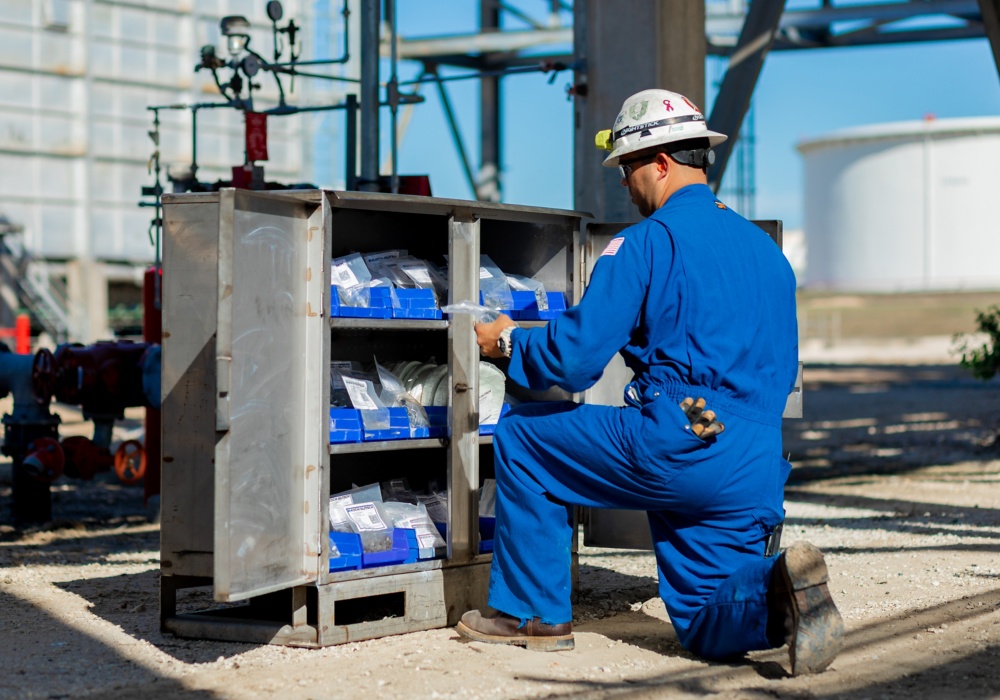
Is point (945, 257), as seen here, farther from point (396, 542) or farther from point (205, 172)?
point (396, 542)

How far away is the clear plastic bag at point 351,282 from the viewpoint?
15.7 feet

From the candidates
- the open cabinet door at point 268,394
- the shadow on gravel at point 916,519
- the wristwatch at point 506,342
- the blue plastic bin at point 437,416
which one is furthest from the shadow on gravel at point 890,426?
the open cabinet door at point 268,394

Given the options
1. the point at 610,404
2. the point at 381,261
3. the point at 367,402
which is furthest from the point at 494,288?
the point at 610,404

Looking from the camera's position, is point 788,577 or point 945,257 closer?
point 788,577

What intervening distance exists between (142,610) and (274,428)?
1.33 meters

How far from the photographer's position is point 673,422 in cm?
405

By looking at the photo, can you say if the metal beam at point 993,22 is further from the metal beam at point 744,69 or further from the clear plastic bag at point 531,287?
the clear plastic bag at point 531,287

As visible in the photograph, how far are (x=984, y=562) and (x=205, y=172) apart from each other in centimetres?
2499

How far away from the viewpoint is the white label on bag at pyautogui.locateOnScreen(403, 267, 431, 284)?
16.6 ft

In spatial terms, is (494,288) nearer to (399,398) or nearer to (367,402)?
(399,398)

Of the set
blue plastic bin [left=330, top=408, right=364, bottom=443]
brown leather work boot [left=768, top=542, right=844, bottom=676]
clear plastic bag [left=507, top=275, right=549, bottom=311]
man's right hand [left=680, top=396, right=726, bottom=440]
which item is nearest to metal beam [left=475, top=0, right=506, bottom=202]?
clear plastic bag [left=507, top=275, right=549, bottom=311]

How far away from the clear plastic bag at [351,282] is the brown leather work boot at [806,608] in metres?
1.81

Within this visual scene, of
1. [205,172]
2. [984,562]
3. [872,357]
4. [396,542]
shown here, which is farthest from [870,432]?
[205,172]

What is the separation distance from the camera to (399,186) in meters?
7.60
